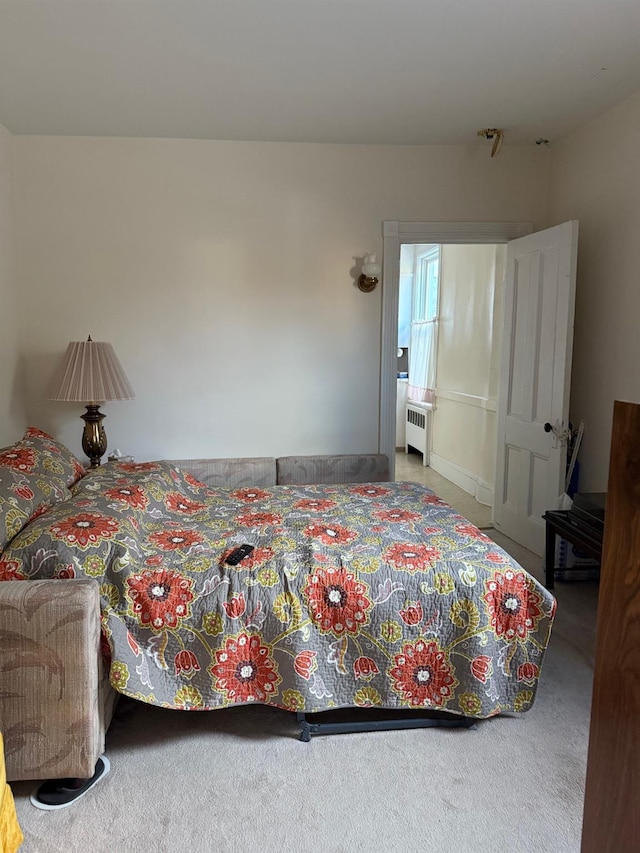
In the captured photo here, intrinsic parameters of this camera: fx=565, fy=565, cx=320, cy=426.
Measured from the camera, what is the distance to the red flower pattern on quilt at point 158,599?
1816 mm

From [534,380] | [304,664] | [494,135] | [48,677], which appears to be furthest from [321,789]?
[494,135]

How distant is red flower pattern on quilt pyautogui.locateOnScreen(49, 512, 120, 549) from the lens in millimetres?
1824

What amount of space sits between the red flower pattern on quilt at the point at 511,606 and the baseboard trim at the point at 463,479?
2.69 meters

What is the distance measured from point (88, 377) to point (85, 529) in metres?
1.37

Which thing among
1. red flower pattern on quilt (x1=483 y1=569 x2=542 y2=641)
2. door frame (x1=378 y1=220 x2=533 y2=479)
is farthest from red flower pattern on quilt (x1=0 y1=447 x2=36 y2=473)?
door frame (x1=378 y1=220 x2=533 y2=479)

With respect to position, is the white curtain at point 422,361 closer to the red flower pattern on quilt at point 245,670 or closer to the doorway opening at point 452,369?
the doorway opening at point 452,369

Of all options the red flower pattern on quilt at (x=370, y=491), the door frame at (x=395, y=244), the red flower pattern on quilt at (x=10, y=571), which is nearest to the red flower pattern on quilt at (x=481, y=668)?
the red flower pattern on quilt at (x=370, y=491)

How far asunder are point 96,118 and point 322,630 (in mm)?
2890

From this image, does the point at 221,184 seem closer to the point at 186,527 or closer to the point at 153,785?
the point at 186,527

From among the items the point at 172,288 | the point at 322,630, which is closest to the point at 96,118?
the point at 172,288

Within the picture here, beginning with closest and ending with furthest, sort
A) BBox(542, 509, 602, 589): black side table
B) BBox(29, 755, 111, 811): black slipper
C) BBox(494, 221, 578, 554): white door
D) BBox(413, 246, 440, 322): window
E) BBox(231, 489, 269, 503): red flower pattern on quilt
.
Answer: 1. BBox(29, 755, 111, 811): black slipper
2. BBox(542, 509, 602, 589): black side table
3. BBox(231, 489, 269, 503): red flower pattern on quilt
4. BBox(494, 221, 578, 554): white door
5. BBox(413, 246, 440, 322): window

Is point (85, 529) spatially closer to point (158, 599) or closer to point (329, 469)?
point (158, 599)

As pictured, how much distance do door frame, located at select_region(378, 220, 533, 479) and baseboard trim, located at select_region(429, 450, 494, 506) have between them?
1246 mm

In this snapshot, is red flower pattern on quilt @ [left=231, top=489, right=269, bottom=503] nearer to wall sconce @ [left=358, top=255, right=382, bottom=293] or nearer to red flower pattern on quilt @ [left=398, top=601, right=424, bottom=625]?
red flower pattern on quilt @ [left=398, top=601, right=424, bottom=625]
